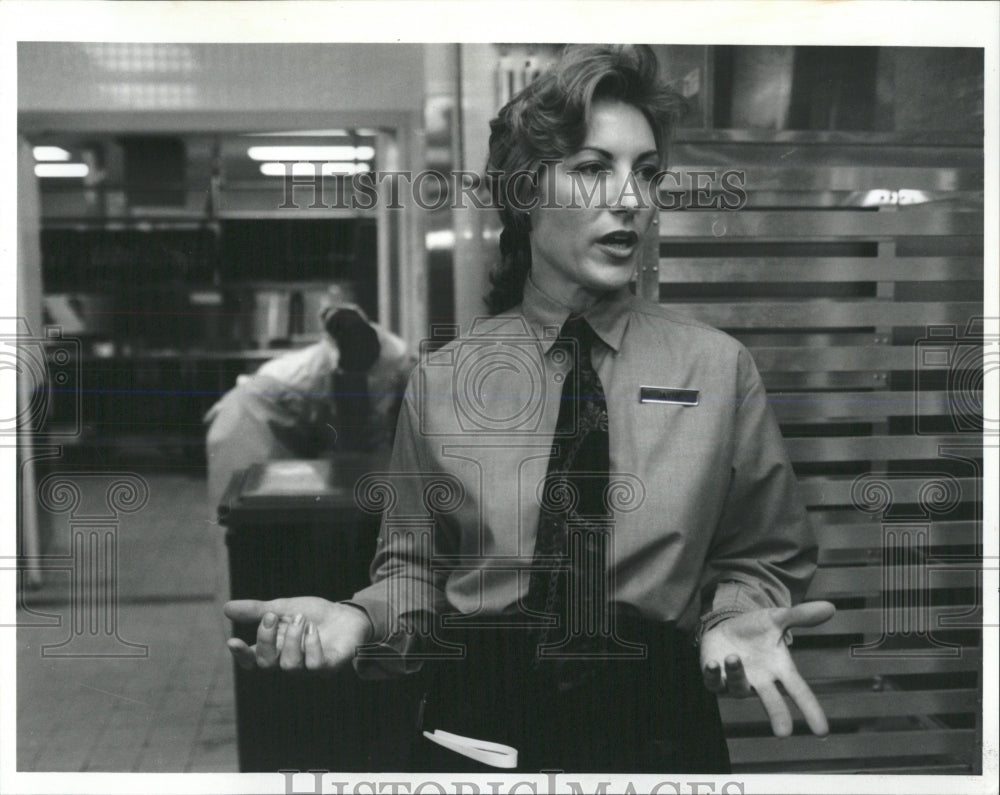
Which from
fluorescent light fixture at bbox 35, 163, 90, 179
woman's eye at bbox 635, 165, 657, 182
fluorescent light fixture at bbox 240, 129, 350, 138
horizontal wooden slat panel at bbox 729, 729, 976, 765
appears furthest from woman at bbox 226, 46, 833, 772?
fluorescent light fixture at bbox 35, 163, 90, 179

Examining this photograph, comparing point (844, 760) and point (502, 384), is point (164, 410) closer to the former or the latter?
point (502, 384)

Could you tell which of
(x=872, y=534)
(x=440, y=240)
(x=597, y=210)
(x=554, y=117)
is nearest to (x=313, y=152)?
(x=440, y=240)

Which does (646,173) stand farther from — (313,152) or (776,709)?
(776,709)

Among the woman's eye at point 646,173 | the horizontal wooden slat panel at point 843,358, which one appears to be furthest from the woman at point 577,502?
the horizontal wooden slat panel at point 843,358

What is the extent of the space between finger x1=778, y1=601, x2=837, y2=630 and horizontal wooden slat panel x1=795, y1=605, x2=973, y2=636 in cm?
4

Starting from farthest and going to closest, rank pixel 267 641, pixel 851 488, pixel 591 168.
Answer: pixel 851 488 < pixel 267 641 < pixel 591 168

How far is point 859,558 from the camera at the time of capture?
8.63 ft

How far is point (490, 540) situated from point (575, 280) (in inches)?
25.2

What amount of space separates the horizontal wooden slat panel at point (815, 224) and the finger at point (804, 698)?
1060mm

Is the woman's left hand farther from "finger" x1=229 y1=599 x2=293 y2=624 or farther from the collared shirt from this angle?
"finger" x1=229 y1=599 x2=293 y2=624

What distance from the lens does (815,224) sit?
2568 millimetres

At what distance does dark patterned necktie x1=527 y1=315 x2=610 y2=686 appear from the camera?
243 centimetres

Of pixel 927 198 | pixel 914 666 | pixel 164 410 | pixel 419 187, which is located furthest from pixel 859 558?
pixel 164 410

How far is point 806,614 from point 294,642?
4.11 feet
